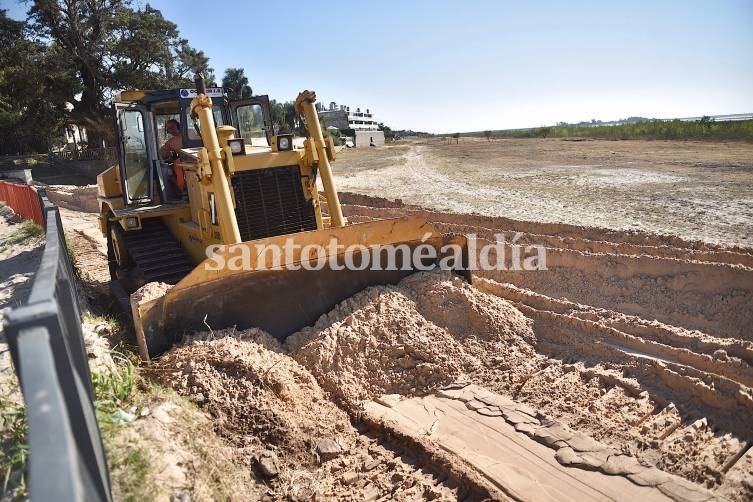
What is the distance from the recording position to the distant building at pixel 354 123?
58.0 metres

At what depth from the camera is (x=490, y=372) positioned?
5.04m

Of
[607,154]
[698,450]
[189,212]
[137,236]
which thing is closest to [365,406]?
[698,450]

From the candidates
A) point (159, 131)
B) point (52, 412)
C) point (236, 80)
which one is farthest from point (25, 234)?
point (236, 80)

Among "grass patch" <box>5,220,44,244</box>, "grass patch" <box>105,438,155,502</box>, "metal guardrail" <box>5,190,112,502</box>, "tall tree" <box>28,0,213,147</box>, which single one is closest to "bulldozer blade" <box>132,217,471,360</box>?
"grass patch" <box>105,438,155,502</box>

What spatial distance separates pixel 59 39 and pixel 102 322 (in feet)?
95.4

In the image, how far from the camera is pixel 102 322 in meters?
5.33

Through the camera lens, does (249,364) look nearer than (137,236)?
Yes

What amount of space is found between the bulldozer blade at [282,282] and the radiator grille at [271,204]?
869 millimetres

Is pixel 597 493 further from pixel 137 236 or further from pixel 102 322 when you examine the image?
pixel 137 236

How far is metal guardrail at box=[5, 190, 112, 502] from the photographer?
1539 mm

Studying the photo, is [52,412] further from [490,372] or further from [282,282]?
[490,372]

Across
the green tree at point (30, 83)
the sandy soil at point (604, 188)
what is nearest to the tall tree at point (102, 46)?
the green tree at point (30, 83)

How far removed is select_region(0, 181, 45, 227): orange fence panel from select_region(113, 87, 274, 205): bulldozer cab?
148 inches

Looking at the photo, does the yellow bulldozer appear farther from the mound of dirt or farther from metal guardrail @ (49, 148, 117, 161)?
metal guardrail @ (49, 148, 117, 161)
